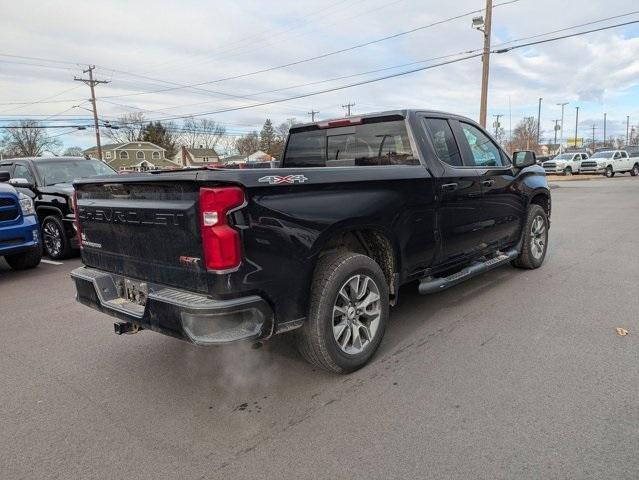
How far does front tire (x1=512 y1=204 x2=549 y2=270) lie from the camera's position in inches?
237

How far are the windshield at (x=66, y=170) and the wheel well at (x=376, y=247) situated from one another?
251 inches

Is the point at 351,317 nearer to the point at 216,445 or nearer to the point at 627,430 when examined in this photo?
the point at 216,445

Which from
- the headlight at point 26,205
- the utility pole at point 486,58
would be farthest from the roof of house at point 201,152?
the headlight at point 26,205

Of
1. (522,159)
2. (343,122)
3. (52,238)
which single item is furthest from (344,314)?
(52,238)

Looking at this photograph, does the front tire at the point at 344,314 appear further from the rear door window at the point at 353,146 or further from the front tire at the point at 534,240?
the front tire at the point at 534,240

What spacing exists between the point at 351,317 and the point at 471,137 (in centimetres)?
266

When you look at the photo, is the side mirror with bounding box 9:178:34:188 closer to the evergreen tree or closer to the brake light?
the brake light

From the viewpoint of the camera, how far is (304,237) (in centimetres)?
303

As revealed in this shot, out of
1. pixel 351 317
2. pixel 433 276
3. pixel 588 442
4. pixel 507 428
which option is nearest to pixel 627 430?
pixel 588 442

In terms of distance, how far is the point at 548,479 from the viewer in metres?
2.30

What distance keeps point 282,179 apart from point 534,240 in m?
4.60

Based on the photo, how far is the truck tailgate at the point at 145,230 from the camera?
2789 mm

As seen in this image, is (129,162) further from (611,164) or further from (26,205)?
(26,205)

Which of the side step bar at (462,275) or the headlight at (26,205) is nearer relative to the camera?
the side step bar at (462,275)
